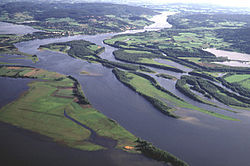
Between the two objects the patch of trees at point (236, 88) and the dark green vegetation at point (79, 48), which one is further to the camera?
the dark green vegetation at point (79, 48)

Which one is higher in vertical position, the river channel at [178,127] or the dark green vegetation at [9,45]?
the dark green vegetation at [9,45]

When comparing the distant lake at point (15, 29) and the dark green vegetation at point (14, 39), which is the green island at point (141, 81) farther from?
the distant lake at point (15, 29)

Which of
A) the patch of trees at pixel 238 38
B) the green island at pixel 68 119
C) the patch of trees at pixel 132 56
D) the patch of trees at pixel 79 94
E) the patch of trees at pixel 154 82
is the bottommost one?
the green island at pixel 68 119

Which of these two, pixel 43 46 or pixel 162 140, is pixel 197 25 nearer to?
pixel 43 46

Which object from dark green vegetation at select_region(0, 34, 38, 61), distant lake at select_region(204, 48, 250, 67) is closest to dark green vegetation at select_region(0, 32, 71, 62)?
dark green vegetation at select_region(0, 34, 38, 61)

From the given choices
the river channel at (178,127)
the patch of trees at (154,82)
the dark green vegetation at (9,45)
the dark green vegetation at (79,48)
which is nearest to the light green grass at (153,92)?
the patch of trees at (154,82)

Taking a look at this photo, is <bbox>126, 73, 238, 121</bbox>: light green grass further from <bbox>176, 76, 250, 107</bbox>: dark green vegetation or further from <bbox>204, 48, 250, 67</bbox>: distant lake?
<bbox>204, 48, 250, 67</bbox>: distant lake

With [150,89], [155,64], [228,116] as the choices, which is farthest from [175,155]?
[155,64]
